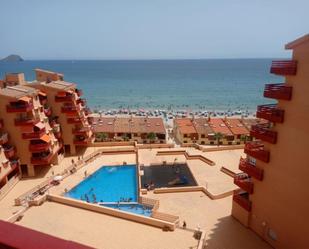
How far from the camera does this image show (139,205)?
111 ft

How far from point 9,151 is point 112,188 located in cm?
1386

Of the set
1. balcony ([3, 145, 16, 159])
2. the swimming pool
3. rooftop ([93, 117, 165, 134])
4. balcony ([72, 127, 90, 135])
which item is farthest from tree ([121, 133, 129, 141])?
balcony ([3, 145, 16, 159])

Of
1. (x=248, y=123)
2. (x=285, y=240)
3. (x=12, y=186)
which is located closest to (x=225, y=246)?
(x=285, y=240)

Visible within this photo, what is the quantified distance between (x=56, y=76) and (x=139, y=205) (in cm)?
3021

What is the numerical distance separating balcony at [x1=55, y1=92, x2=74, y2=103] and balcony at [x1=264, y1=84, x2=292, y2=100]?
32.8m

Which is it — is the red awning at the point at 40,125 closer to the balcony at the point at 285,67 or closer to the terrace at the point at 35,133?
the terrace at the point at 35,133

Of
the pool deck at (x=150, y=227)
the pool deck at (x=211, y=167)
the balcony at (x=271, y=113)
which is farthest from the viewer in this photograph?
the pool deck at (x=211, y=167)

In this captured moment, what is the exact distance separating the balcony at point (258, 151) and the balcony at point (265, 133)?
115 cm

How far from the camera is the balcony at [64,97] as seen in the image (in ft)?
154

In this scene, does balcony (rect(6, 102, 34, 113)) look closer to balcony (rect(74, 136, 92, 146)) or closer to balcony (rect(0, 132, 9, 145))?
balcony (rect(0, 132, 9, 145))

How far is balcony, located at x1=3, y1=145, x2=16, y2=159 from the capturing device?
122 ft

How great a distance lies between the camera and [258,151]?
78.8 ft

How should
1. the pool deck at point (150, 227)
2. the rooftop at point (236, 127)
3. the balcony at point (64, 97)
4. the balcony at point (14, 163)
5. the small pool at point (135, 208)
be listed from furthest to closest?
the rooftop at point (236, 127) → the balcony at point (64, 97) → the balcony at point (14, 163) → the small pool at point (135, 208) → the pool deck at point (150, 227)

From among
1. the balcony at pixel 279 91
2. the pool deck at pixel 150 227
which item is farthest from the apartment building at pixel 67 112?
the balcony at pixel 279 91
